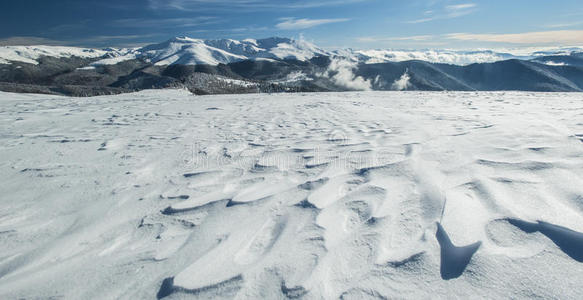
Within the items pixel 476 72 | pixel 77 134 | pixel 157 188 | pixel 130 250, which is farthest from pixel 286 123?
pixel 476 72

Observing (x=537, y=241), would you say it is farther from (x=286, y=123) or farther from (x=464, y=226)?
(x=286, y=123)

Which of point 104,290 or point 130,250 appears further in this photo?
point 130,250

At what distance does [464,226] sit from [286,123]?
14.5 feet

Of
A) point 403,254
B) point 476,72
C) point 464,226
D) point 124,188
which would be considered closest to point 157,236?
point 124,188

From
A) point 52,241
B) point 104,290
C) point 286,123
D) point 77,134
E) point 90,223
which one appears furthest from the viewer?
point 286,123

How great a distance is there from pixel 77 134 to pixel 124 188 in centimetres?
338

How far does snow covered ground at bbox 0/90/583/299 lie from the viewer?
1311 millimetres

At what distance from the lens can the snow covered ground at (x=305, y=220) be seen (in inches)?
51.6

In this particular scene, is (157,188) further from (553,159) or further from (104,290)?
(553,159)

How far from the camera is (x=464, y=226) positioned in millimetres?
1620

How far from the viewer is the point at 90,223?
6.60 feet

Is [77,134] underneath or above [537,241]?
above

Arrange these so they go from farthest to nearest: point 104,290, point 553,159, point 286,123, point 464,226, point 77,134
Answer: point 286,123 → point 77,134 → point 553,159 → point 464,226 → point 104,290

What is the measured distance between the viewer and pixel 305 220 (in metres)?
1.87
